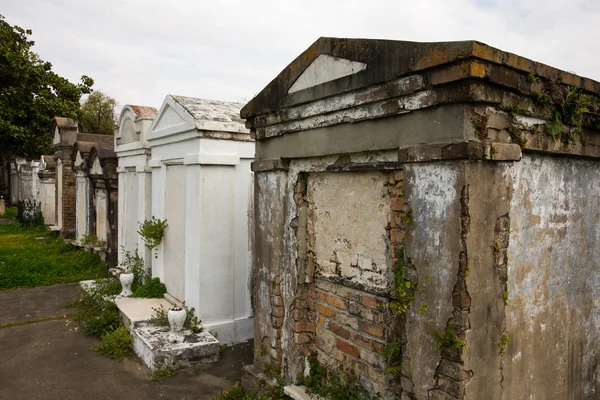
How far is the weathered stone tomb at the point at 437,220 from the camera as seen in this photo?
2.68 meters

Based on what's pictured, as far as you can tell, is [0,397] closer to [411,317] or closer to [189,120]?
[189,120]

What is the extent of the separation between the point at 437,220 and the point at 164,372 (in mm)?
4106

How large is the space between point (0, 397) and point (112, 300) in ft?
8.17

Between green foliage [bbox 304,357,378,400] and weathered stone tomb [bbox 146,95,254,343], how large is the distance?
256 cm

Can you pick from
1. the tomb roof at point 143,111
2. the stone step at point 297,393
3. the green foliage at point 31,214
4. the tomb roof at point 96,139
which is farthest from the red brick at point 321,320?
the green foliage at point 31,214

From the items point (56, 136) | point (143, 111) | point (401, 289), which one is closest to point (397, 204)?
point (401, 289)

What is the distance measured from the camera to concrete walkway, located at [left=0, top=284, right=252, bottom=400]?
503cm

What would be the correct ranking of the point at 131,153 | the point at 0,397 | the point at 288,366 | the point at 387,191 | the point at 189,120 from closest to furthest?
the point at 387,191 < the point at 288,366 < the point at 0,397 < the point at 189,120 < the point at 131,153

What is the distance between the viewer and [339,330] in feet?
12.7

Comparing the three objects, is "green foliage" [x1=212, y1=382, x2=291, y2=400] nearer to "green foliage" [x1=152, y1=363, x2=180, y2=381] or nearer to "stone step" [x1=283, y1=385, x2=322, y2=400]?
"stone step" [x1=283, y1=385, x2=322, y2=400]

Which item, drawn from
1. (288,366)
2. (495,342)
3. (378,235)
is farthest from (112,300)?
(495,342)

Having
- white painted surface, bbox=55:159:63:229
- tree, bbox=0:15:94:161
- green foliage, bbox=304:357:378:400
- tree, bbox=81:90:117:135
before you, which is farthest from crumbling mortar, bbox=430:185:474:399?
tree, bbox=81:90:117:135

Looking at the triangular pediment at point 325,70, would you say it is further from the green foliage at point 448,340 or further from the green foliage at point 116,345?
the green foliage at point 116,345

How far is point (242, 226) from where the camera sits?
6641 mm
